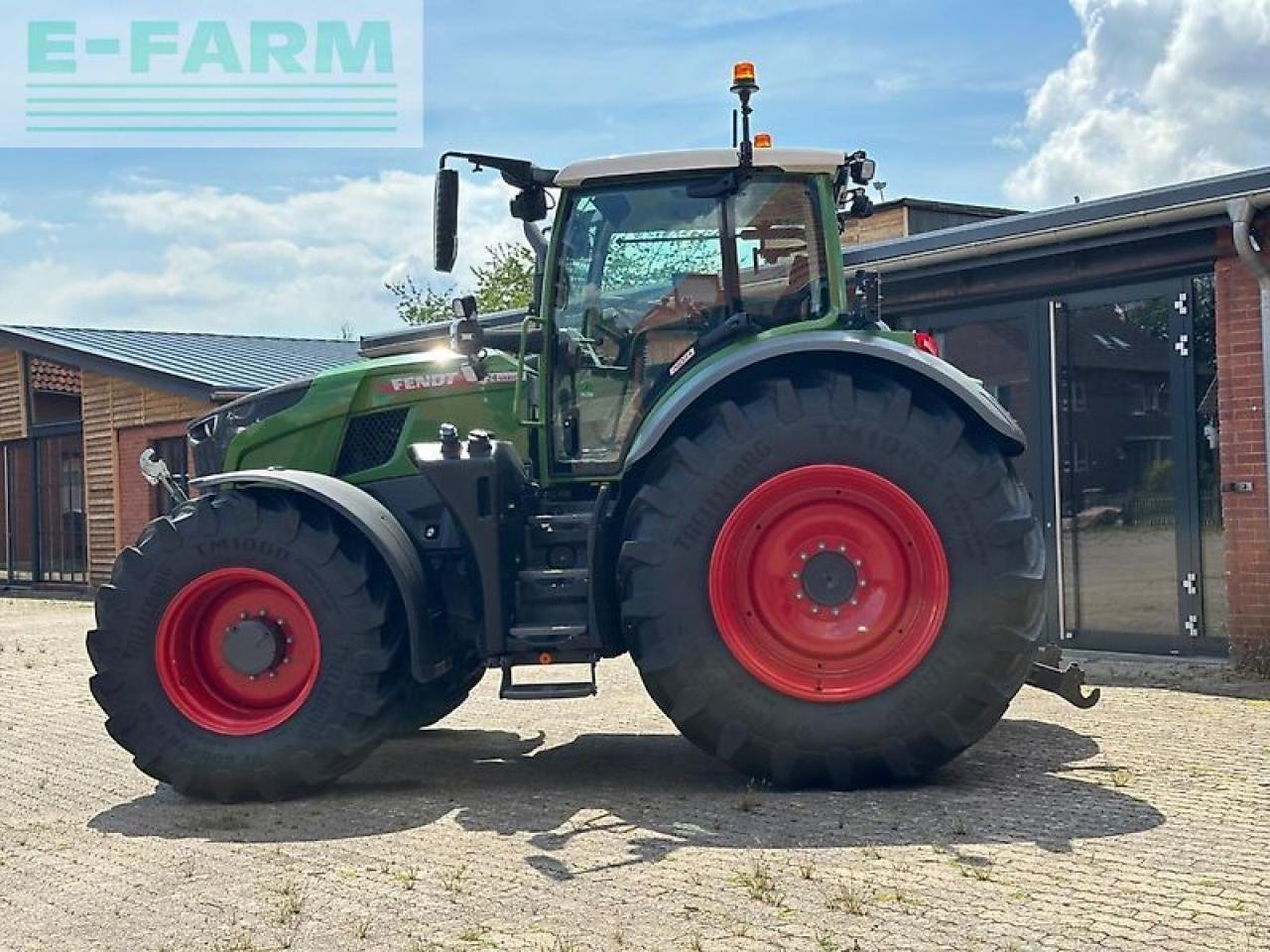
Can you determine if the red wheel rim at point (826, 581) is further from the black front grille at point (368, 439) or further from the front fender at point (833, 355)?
the black front grille at point (368, 439)

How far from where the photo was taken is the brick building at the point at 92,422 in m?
20.4

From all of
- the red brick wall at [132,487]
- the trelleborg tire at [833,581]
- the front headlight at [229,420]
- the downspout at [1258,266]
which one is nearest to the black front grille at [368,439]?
the front headlight at [229,420]

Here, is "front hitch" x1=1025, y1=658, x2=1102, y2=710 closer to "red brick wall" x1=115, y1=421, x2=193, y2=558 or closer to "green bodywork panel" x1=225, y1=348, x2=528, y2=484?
"green bodywork panel" x1=225, y1=348, x2=528, y2=484

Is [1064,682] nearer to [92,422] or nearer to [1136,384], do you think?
[1136,384]

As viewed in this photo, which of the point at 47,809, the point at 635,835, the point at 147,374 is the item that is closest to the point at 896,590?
the point at 635,835

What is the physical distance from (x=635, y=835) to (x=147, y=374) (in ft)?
53.8

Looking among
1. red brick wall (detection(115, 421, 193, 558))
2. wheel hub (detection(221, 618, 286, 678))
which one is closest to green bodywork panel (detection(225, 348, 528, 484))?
wheel hub (detection(221, 618, 286, 678))

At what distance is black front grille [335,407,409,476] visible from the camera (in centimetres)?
699

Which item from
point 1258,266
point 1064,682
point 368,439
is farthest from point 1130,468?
point 368,439

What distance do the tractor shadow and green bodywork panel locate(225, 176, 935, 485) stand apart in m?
1.43

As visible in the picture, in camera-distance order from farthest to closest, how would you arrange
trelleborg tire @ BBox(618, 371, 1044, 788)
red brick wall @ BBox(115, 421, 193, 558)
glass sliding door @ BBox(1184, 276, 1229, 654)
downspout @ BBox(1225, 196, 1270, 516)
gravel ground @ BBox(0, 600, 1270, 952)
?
red brick wall @ BBox(115, 421, 193, 558) → glass sliding door @ BBox(1184, 276, 1229, 654) → downspout @ BBox(1225, 196, 1270, 516) → trelleborg tire @ BBox(618, 371, 1044, 788) → gravel ground @ BBox(0, 600, 1270, 952)

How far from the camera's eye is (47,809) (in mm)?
6320

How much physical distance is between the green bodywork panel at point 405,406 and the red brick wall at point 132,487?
47.4 feet

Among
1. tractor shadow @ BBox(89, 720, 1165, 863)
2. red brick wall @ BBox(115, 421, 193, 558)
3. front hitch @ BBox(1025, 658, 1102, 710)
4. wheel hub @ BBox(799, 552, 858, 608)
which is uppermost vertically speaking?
red brick wall @ BBox(115, 421, 193, 558)
